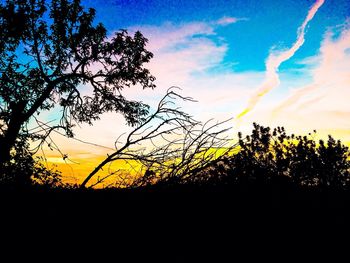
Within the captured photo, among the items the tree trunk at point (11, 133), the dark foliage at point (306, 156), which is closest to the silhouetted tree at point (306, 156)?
the dark foliage at point (306, 156)

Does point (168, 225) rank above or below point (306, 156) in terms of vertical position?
below

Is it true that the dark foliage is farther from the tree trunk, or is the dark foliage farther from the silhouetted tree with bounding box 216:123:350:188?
the tree trunk

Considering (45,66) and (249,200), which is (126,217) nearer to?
(249,200)

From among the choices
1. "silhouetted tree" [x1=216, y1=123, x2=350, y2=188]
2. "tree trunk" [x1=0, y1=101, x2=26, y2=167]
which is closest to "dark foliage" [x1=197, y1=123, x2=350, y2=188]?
"silhouetted tree" [x1=216, y1=123, x2=350, y2=188]

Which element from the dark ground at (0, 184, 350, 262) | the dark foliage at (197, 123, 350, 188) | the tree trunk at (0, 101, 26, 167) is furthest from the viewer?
the dark foliage at (197, 123, 350, 188)

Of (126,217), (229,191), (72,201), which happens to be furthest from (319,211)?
(72,201)

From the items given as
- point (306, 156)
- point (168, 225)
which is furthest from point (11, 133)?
point (306, 156)

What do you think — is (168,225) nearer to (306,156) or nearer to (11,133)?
(11,133)

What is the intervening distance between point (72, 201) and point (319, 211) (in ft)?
12.1

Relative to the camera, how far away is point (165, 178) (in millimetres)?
4000

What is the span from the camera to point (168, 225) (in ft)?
9.75

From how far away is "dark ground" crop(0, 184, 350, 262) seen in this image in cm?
258

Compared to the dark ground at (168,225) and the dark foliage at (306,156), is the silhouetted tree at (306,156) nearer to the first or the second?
A: the dark foliage at (306,156)

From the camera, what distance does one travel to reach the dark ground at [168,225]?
102 inches
